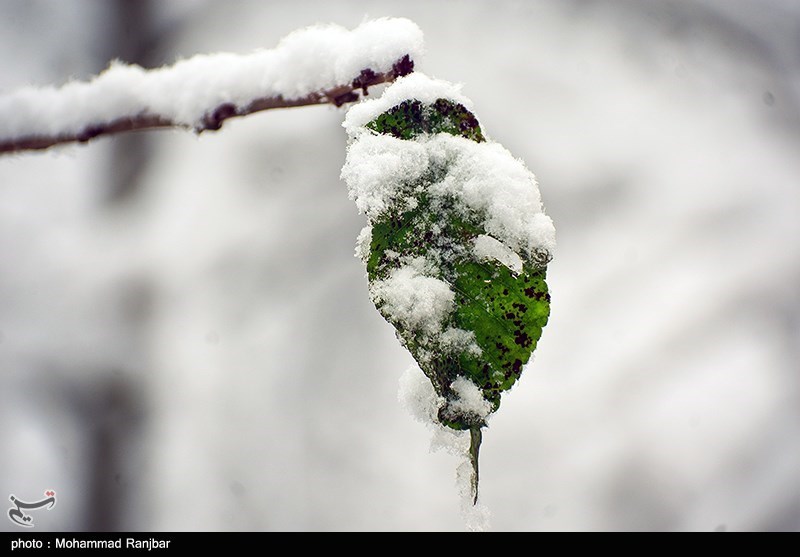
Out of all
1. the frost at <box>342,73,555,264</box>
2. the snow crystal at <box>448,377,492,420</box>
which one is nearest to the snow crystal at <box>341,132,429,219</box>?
the frost at <box>342,73,555,264</box>

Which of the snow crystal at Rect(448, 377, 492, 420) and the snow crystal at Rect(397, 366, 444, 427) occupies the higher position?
the snow crystal at Rect(448, 377, 492, 420)

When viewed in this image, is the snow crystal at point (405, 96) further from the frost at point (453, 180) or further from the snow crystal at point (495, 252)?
the snow crystal at point (495, 252)

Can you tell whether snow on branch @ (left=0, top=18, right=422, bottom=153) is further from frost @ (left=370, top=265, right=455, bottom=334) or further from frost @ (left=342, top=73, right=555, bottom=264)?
frost @ (left=370, top=265, right=455, bottom=334)

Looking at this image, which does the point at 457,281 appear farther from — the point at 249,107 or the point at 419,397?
the point at 249,107

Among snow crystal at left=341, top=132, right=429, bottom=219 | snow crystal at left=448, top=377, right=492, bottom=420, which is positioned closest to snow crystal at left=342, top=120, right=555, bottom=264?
snow crystal at left=341, top=132, right=429, bottom=219

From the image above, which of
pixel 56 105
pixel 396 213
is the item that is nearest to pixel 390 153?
pixel 396 213

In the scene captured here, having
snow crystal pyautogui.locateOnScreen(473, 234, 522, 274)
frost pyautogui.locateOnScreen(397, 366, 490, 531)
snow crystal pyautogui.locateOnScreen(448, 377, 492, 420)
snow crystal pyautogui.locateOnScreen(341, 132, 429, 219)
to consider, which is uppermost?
snow crystal pyautogui.locateOnScreen(341, 132, 429, 219)

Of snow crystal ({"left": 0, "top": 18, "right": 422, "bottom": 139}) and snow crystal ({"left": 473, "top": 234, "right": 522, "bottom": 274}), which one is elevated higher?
snow crystal ({"left": 0, "top": 18, "right": 422, "bottom": 139})

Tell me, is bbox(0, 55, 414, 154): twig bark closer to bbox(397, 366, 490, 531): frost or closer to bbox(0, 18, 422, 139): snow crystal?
bbox(0, 18, 422, 139): snow crystal
